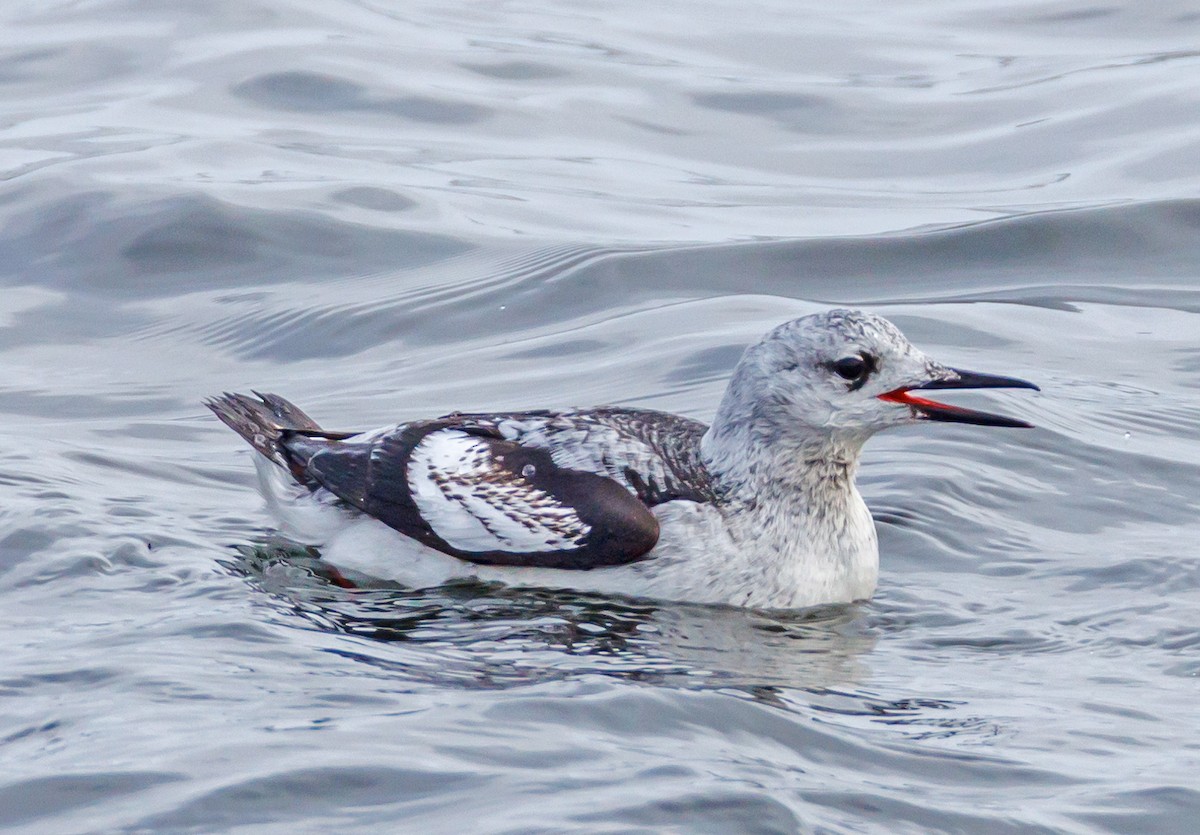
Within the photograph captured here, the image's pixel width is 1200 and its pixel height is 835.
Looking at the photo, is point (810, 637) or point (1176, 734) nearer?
point (1176, 734)

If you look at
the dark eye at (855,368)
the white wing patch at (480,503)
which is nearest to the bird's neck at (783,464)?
the dark eye at (855,368)

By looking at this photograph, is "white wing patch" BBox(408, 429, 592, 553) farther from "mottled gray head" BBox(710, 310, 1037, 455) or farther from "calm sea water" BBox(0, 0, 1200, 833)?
"mottled gray head" BBox(710, 310, 1037, 455)

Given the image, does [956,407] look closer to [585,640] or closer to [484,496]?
A: [585,640]

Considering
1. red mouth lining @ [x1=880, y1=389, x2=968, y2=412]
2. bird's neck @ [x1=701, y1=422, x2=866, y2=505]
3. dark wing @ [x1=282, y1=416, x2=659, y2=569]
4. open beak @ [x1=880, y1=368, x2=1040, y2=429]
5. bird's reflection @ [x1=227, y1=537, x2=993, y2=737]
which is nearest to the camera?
bird's reflection @ [x1=227, y1=537, x2=993, y2=737]

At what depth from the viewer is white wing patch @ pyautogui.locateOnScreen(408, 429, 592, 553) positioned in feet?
24.3

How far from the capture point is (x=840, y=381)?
7.56 m

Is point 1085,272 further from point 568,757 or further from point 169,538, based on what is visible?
point 568,757

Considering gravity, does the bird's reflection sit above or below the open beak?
below

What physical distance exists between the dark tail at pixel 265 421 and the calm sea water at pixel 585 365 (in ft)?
1.29

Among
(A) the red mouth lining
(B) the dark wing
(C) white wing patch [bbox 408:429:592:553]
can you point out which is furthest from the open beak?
(C) white wing patch [bbox 408:429:592:553]

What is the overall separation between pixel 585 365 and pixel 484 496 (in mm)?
3525

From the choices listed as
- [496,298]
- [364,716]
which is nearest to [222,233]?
[496,298]

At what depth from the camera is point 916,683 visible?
6.42 meters

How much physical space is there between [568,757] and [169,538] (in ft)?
9.83
